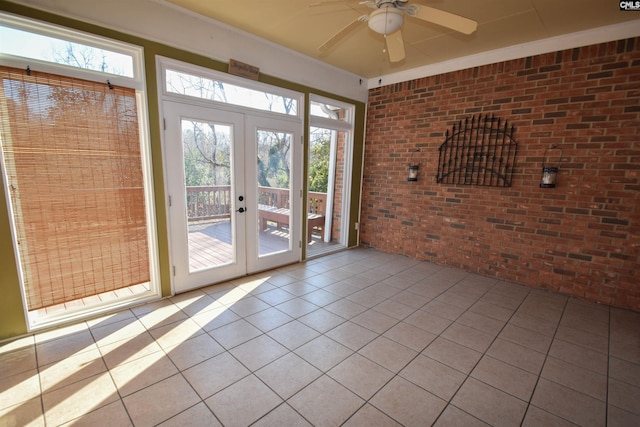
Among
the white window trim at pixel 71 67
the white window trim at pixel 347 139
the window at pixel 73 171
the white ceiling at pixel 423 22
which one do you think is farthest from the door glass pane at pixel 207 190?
the white window trim at pixel 347 139

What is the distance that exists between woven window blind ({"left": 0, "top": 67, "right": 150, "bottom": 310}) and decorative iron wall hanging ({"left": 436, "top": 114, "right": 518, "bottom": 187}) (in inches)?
149

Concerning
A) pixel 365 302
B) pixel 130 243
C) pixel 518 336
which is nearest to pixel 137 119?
pixel 130 243

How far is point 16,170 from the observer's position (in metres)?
2.13

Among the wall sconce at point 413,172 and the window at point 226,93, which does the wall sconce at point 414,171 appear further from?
the window at point 226,93

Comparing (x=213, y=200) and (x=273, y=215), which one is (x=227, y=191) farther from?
(x=273, y=215)

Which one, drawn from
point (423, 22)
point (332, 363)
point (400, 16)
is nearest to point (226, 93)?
point (400, 16)

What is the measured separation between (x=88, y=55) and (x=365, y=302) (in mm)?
3357

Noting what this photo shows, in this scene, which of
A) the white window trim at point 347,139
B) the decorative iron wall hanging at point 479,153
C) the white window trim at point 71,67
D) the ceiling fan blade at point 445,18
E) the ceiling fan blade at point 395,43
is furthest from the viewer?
the white window trim at point 347,139

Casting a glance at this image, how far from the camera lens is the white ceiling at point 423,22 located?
2.53 m

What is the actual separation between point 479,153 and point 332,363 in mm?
→ 3215

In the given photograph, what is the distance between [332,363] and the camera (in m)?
2.06

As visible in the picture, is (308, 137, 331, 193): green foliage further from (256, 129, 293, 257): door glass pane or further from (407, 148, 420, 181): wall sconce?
(256, 129, 293, 257): door glass pane

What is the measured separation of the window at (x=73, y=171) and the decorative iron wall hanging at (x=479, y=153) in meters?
3.71

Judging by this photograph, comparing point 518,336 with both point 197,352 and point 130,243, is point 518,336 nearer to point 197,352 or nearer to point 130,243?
point 197,352
